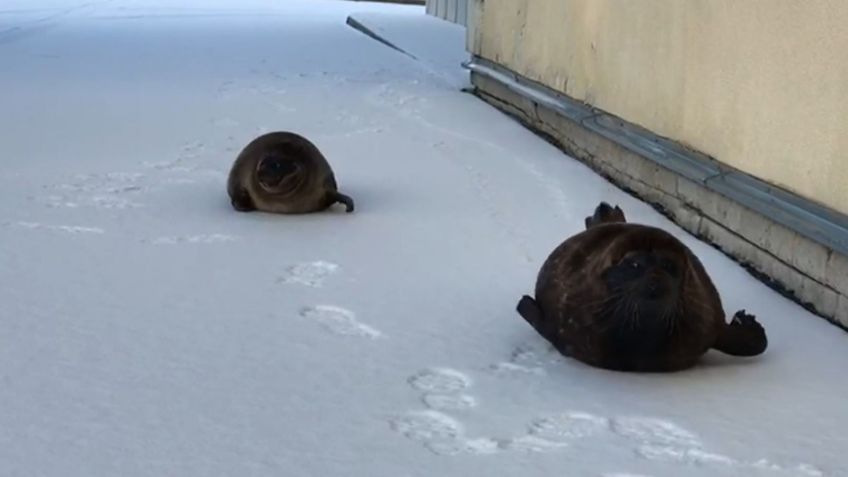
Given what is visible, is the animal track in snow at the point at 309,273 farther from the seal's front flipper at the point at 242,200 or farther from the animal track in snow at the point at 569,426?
the animal track in snow at the point at 569,426

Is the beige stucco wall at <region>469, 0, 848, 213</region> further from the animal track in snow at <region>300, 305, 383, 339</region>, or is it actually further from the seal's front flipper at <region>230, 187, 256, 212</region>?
the seal's front flipper at <region>230, 187, 256, 212</region>

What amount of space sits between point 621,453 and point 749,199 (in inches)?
69.8

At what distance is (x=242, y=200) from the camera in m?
5.29

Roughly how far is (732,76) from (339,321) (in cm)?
177

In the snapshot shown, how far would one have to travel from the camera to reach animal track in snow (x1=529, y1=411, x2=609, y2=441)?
2.93 meters

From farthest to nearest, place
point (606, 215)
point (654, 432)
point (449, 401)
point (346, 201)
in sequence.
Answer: point (346, 201) < point (606, 215) < point (449, 401) < point (654, 432)

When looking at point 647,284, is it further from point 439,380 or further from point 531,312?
point 439,380

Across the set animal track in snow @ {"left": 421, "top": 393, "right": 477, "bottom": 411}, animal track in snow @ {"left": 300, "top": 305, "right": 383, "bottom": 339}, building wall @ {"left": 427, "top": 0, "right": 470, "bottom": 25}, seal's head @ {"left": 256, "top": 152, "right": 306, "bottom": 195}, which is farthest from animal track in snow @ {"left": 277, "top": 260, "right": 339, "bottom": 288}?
building wall @ {"left": 427, "top": 0, "right": 470, "bottom": 25}

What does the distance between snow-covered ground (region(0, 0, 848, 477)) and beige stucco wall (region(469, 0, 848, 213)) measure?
0.37 metres

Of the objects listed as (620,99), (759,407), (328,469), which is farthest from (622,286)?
(620,99)

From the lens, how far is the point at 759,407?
3.12 metres

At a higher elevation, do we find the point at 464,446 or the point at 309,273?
the point at 464,446

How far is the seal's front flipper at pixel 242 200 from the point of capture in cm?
528

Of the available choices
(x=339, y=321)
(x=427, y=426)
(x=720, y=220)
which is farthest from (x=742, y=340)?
(x=720, y=220)
